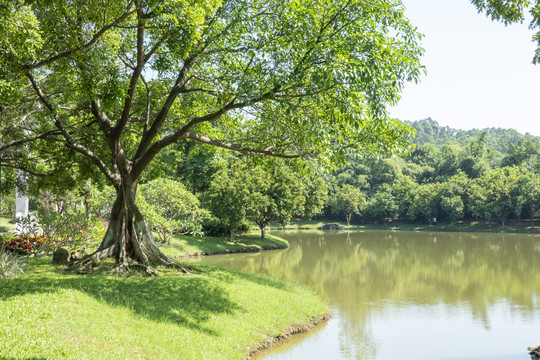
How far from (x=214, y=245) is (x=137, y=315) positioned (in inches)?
825

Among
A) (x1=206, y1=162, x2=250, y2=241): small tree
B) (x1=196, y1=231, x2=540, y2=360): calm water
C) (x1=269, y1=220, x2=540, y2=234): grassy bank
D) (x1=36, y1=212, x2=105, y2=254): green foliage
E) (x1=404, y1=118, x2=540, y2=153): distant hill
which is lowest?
(x1=196, y1=231, x2=540, y2=360): calm water

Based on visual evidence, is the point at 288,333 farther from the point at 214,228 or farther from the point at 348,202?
the point at 348,202

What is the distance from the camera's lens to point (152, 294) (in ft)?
34.3

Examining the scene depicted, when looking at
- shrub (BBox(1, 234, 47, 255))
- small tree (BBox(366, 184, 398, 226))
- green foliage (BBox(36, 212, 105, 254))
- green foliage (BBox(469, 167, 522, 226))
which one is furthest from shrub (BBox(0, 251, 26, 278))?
small tree (BBox(366, 184, 398, 226))

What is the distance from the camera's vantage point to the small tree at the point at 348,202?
66.6 metres

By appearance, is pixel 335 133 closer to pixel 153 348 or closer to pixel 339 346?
pixel 339 346

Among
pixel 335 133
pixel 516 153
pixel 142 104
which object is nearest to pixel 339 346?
pixel 335 133

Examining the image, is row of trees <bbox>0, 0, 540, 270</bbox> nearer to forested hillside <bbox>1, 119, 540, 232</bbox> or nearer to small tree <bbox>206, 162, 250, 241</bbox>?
forested hillside <bbox>1, 119, 540, 232</bbox>

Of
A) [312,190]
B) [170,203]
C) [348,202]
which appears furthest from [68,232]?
[348,202]

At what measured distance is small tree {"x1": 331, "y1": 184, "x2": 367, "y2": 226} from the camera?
66.6 metres

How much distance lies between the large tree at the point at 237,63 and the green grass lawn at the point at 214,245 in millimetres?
13289

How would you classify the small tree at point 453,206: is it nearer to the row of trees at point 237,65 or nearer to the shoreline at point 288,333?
the shoreline at point 288,333

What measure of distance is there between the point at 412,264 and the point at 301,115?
1895 centimetres

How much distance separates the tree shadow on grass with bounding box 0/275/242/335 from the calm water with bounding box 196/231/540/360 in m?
1.81
